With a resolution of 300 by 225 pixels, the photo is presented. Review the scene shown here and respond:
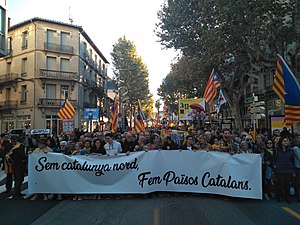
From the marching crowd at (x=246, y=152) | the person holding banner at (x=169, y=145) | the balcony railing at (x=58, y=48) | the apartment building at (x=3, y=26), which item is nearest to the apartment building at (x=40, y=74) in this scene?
the balcony railing at (x=58, y=48)

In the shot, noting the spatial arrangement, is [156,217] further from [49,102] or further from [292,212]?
[49,102]

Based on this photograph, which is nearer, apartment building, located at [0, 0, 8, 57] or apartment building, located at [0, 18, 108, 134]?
apartment building, located at [0, 0, 8, 57]

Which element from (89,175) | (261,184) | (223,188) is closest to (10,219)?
(89,175)

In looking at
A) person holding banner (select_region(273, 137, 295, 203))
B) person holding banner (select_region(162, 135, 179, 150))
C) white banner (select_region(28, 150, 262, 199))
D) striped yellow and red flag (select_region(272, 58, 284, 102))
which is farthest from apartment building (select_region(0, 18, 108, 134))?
person holding banner (select_region(273, 137, 295, 203))

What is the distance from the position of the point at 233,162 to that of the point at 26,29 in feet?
118

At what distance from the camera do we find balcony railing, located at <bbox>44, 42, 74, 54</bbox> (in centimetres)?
3550

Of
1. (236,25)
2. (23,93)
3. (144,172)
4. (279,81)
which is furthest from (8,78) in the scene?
(279,81)

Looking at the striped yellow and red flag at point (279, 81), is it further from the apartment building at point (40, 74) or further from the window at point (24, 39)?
the window at point (24, 39)

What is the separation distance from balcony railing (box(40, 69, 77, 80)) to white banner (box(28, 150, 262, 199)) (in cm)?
2969

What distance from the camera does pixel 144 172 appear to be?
7285 millimetres

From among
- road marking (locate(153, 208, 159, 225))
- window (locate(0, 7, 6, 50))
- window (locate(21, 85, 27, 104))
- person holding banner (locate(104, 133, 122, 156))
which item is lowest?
road marking (locate(153, 208, 159, 225))

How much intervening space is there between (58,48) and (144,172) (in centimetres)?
3279

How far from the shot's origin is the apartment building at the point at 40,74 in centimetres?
3469

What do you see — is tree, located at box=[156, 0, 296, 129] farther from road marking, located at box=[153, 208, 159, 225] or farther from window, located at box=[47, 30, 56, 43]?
window, located at box=[47, 30, 56, 43]
